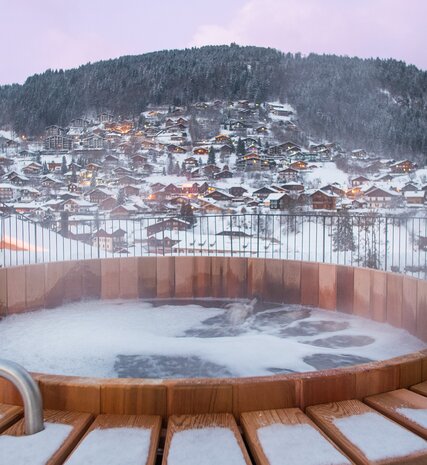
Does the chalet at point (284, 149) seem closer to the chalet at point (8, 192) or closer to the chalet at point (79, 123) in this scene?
the chalet at point (79, 123)

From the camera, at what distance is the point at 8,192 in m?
44.9

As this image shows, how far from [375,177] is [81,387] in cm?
4997

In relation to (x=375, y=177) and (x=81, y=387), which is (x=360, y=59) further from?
(x=81, y=387)

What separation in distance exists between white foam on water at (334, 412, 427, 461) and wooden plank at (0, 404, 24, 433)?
86 centimetres

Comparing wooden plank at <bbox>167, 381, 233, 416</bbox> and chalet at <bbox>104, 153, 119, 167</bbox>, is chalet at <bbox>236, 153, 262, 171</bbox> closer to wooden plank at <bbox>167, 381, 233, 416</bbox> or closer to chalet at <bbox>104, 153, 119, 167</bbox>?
chalet at <bbox>104, 153, 119, 167</bbox>

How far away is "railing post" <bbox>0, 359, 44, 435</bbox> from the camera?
1.19 meters

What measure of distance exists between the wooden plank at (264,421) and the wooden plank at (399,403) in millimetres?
232

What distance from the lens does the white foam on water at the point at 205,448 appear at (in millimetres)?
1055

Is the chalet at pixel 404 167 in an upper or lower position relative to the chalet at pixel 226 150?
lower

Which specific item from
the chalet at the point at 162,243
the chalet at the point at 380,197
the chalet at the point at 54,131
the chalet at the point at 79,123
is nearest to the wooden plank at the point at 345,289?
the chalet at the point at 162,243

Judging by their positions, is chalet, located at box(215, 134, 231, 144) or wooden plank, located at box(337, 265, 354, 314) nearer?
wooden plank, located at box(337, 265, 354, 314)

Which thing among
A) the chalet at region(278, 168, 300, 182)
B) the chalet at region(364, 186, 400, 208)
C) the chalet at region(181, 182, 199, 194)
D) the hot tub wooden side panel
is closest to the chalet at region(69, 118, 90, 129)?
the chalet at region(181, 182, 199, 194)

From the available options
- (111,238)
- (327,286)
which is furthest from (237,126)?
(327,286)

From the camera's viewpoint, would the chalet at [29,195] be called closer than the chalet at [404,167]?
Yes
